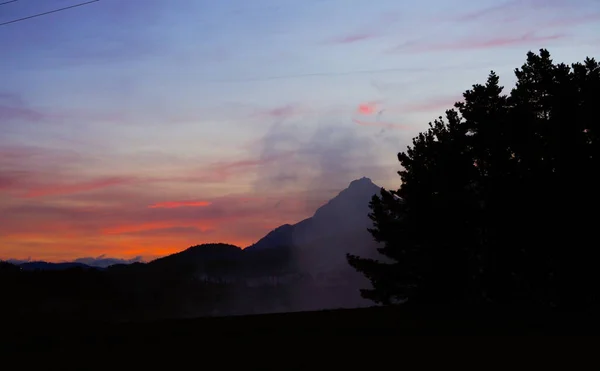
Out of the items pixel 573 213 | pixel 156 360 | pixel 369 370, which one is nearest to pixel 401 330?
pixel 369 370

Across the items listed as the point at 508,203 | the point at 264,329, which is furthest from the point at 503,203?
the point at 264,329

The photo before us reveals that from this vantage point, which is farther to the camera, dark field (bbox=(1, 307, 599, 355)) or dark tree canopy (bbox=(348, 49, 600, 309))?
dark tree canopy (bbox=(348, 49, 600, 309))

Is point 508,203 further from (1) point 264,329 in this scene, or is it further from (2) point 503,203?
(1) point 264,329

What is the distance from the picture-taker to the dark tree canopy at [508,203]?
32.5 meters

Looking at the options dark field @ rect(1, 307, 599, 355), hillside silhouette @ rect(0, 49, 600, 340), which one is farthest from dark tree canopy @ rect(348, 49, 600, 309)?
dark field @ rect(1, 307, 599, 355)

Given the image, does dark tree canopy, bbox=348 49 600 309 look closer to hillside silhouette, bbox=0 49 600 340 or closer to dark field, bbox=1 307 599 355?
hillside silhouette, bbox=0 49 600 340

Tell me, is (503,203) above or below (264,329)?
above

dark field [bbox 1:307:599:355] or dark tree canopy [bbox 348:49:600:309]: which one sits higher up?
dark tree canopy [bbox 348:49:600:309]

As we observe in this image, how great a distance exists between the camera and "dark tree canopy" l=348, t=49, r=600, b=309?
107 feet

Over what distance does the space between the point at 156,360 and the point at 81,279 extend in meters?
128

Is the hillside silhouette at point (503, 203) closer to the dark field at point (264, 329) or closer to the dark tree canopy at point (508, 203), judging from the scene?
the dark tree canopy at point (508, 203)

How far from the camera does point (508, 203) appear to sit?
34.0 m

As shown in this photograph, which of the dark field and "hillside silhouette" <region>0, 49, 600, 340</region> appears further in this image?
"hillside silhouette" <region>0, 49, 600, 340</region>

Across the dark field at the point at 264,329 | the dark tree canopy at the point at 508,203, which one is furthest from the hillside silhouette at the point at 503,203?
the dark field at the point at 264,329
